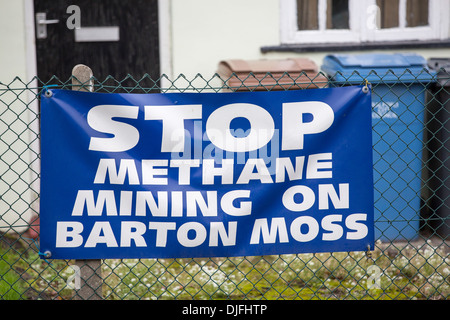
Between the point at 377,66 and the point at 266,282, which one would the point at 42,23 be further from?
the point at 266,282

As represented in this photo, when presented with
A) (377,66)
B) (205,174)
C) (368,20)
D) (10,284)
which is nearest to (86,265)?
(205,174)

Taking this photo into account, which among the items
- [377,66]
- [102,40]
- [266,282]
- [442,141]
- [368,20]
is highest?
[368,20]

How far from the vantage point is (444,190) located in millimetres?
4906

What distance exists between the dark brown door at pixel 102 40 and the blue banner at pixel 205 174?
2797 mm

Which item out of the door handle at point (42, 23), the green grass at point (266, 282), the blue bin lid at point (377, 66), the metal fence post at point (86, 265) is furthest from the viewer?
the door handle at point (42, 23)

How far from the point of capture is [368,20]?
565cm

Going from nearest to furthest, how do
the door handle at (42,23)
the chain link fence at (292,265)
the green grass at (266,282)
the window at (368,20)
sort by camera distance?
the chain link fence at (292,265) < the green grass at (266,282) < the door handle at (42,23) < the window at (368,20)

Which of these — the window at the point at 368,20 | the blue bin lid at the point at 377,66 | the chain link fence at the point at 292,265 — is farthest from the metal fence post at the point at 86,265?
the window at the point at 368,20

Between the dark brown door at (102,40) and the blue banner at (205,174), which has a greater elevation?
the dark brown door at (102,40)

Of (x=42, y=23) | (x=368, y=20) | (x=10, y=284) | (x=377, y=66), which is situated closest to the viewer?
Answer: (x=10, y=284)

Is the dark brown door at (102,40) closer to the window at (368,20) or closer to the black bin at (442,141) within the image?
the window at (368,20)

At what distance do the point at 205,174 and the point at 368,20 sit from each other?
3475 mm

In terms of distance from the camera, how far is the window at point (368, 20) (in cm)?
566
